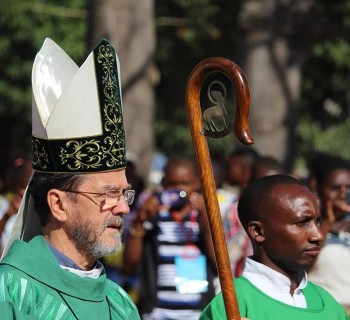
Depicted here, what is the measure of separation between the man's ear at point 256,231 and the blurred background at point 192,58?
6.90m

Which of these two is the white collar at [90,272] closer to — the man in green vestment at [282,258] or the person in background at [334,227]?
the man in green vestment at [282,258]

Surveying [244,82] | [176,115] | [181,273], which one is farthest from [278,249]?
[176,115]

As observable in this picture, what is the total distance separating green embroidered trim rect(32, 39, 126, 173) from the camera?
4.41 metres

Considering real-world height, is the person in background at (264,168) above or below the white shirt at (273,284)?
below

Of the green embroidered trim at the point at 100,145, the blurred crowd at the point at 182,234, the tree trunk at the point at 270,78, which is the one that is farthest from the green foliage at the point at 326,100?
the green embroidered trim at the point at 100,145

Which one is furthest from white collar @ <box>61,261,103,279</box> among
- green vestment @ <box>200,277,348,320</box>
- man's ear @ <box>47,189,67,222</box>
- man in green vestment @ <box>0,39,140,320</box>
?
green vestment @ <box>200,277,348,320</box>

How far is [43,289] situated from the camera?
13.7ft

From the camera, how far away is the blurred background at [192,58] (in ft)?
41.7

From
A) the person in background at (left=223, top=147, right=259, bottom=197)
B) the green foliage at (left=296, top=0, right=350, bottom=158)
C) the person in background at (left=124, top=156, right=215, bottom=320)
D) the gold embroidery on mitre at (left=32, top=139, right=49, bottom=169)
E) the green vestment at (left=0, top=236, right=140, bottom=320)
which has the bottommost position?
the green foliage at (left=296, top=0, right=350, bottom=158)

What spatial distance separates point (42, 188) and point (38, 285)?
0.40 m

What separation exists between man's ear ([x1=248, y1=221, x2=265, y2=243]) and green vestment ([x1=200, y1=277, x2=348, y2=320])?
0.21 m

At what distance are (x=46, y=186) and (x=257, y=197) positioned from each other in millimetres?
1335

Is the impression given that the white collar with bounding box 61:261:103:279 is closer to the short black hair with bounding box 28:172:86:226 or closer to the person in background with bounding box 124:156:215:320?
the short black hair with bounding box 28:172:86:226

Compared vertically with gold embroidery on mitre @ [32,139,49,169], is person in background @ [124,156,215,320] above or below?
below
